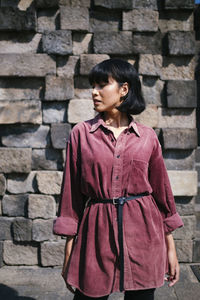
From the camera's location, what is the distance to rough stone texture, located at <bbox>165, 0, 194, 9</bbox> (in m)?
3.13

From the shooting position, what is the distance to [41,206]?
10.6 feet

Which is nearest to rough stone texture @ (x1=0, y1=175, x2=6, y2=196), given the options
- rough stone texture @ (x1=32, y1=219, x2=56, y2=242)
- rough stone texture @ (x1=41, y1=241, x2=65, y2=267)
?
rough stone texture @ (x1=32, y1=219, x2=56, y2=242)

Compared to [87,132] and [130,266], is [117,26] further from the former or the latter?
[130,266]

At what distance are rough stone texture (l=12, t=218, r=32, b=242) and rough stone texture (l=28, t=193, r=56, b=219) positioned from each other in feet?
0.30

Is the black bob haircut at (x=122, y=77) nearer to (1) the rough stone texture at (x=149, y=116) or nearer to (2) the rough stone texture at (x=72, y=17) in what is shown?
(1) the rough stone texture at (x=149, y=116)

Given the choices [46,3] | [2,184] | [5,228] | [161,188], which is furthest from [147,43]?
[5,228]

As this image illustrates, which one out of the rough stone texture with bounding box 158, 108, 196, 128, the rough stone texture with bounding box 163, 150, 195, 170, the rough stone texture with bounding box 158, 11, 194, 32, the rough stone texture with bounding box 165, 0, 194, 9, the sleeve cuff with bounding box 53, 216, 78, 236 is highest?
the rough stone texture with bounding box 165, 0, 194, 9

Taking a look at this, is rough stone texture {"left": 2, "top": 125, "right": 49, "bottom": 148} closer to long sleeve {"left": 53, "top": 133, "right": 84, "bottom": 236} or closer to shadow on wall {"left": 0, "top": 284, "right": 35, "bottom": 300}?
shadow on wall {"left": 0, "top": 284, "right": 35, "bottom": 300}

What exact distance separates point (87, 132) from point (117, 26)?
2.02m

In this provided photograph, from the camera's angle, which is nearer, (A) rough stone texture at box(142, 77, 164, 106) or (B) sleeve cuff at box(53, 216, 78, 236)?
(B) sleeve cuff at box(53, 216, 78, 236)

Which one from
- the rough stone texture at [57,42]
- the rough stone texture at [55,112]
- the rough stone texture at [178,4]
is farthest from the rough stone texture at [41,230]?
the rough stone texture at [178,4]

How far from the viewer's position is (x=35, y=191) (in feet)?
10.7

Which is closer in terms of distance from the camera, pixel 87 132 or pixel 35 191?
pixel 87 132

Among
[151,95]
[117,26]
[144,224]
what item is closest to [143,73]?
[151,95]
